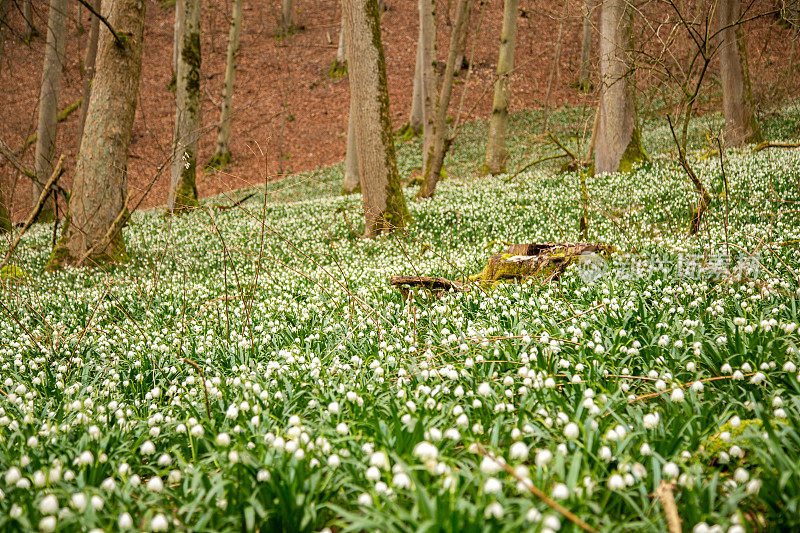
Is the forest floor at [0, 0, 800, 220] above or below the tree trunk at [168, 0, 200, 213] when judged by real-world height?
above

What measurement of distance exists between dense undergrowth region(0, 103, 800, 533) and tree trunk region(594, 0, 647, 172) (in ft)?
18.6

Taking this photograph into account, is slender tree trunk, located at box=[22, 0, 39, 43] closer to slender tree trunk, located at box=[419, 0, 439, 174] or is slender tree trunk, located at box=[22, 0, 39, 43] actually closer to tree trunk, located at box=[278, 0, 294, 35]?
slender tree trunk, located at box=[419, 0, 439, 174]

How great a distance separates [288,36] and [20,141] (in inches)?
705

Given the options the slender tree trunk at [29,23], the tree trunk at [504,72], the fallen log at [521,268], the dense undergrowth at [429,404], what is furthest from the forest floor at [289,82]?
the dense undergrowth at [429,404]

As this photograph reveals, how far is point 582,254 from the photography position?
5895mm

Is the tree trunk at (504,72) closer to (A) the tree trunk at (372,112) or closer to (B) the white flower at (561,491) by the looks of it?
(A) the tree trunk at (372,112)

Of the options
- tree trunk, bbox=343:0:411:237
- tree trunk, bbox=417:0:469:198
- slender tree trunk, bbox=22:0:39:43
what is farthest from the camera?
tree trunk, bbox=417:0:469:198

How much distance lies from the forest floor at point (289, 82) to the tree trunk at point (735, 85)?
8.74m

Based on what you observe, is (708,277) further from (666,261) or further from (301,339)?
(301,339)

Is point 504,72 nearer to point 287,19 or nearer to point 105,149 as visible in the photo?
point 105,149

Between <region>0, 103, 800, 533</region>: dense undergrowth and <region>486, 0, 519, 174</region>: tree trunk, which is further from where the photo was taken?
<region>486, 0, 519, 174</region>: tree trunk

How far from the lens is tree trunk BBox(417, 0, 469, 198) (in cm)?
1262

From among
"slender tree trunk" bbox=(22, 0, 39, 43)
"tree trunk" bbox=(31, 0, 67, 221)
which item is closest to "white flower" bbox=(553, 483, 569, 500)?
"slender tree trunk" bbox=(22, 0, 39, 43)

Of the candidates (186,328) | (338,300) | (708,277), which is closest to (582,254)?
(708,277)
